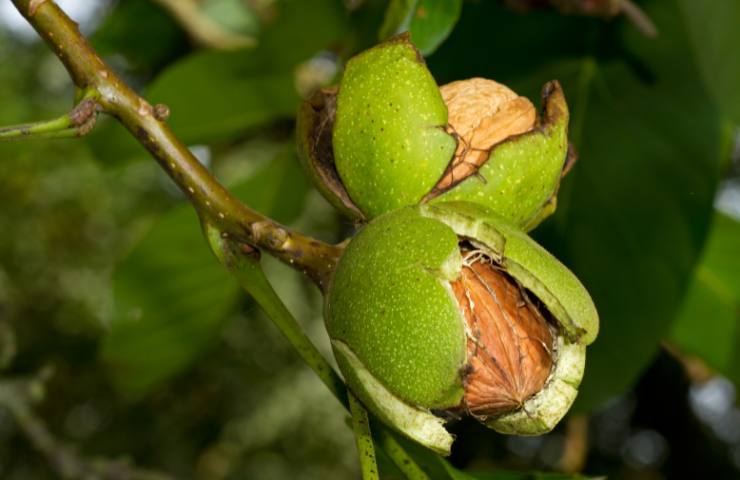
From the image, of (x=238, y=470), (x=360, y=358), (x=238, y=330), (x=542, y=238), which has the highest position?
(x=360, y=358)

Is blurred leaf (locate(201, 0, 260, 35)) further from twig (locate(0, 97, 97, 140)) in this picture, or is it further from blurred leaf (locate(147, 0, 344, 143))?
twig (locate(0, 97, 97, 140))

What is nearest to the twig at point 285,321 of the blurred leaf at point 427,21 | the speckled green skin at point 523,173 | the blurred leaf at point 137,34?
the speckled green skin at point 523,173

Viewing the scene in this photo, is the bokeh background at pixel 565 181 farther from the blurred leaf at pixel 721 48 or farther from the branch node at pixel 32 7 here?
the branch node at pixel 32 7

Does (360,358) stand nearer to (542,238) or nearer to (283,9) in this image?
(542,238)

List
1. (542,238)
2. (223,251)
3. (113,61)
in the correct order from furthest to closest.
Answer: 1. (113,61)
2. (542,238)
3. (223,251)

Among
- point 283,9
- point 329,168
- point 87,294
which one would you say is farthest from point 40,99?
point 329,168

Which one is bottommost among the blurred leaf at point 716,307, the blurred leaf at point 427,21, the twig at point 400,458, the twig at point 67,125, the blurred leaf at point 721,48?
the blurred leaf at point 716,307
